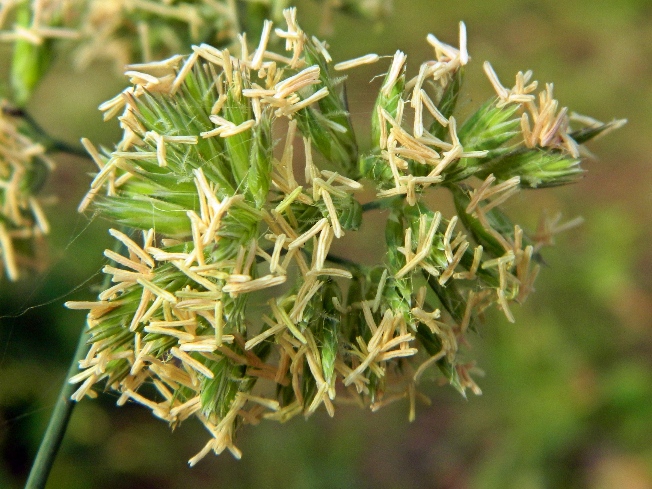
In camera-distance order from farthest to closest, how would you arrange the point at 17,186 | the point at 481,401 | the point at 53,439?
the point at 481,401 < the point at 17,186 < the point at 53,439

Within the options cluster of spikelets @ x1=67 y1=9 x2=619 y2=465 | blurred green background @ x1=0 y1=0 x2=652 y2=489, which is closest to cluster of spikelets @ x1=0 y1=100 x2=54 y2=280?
cluster of spikelets @ x1=67 y1=9 x2=619 y2=465

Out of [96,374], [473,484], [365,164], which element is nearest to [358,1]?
[365,164]

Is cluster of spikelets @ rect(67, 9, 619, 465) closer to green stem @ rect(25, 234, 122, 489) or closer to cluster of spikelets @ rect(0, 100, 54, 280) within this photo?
green stem @ rect(25, 234, 122, 489)

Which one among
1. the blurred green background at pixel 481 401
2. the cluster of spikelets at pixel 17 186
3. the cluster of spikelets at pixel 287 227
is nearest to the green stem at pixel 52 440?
the cluster of spikelets at pixel 287 227

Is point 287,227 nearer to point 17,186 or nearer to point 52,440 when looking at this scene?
point 52,440

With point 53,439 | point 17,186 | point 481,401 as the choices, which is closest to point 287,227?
point 53,439

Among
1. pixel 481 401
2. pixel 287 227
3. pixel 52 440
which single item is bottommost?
pixel 481 401

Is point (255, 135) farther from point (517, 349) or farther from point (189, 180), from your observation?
point (517, 349)
